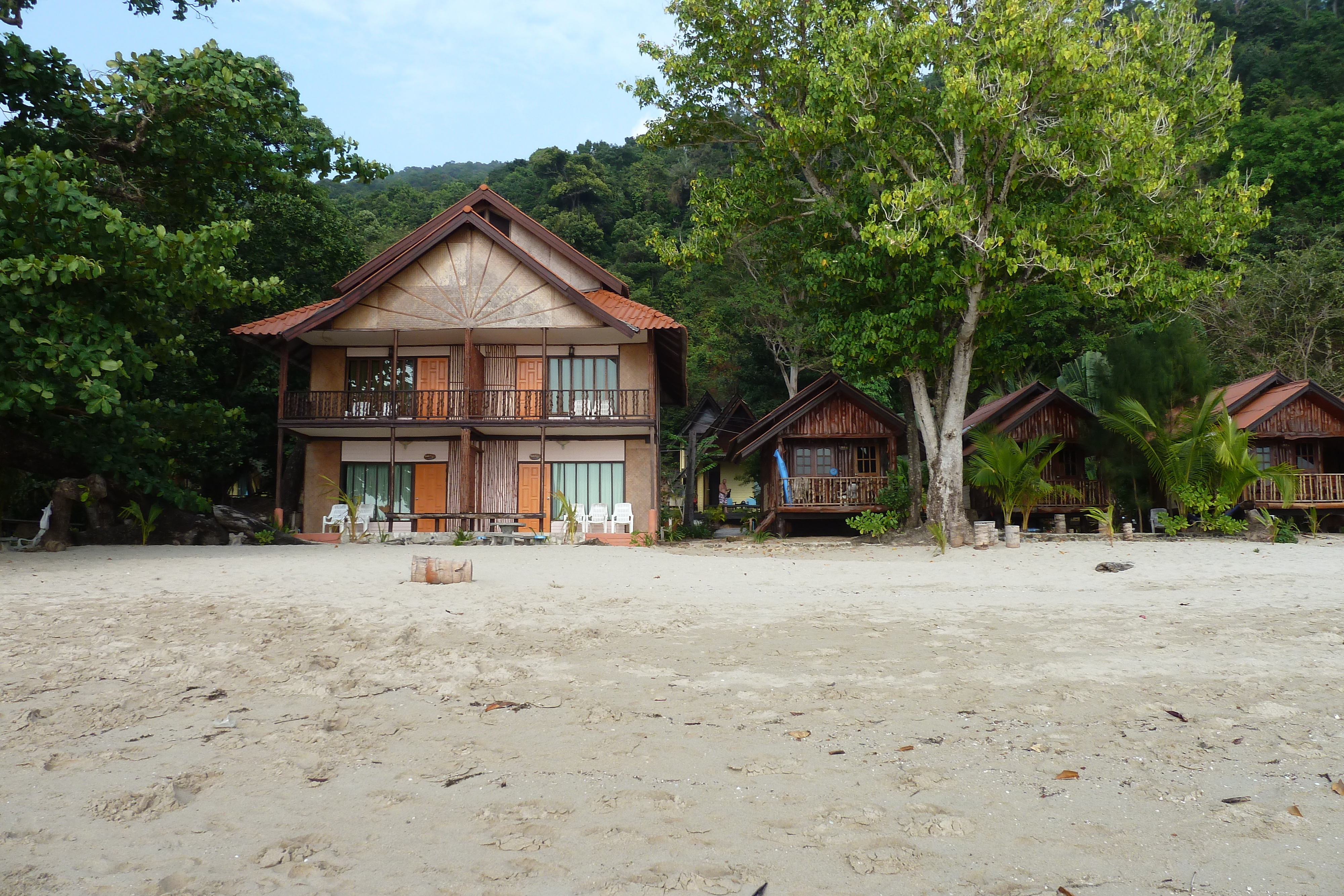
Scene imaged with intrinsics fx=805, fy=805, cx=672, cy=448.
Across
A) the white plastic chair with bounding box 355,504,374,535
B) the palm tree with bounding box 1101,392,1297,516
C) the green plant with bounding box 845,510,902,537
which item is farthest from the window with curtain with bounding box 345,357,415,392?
the palm tree with bounding box 1101,392,1297,516

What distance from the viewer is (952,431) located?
15641 millimetres

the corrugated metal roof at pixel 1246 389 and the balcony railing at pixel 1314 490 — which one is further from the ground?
the corrugated metal roof at pixel 1246 389

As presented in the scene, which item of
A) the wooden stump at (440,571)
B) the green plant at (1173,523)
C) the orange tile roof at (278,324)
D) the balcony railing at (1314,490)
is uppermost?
the orange tile roof at (278,324)

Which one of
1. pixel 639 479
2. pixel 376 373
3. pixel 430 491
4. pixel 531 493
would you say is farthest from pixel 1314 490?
pixel 376 373

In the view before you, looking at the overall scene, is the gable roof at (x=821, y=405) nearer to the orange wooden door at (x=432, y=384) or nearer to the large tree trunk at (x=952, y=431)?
the large tree trunk at (x=952, y=431)

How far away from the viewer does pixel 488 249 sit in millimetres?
18938

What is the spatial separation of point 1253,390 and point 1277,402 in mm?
681

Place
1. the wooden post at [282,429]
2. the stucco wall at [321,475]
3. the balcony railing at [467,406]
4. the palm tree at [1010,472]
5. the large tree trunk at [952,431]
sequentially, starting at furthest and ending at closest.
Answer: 1. the stucco wall at [321,475]
2. the balcony railing at [467,406]
3. the wooden post at [282,429]
4. the palm tree at [1010,472]
5. the large tree trunk at [952,431]

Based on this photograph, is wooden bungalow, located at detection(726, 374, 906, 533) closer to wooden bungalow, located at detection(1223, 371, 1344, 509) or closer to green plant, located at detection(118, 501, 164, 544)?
wooden bungalow, located at detection(1223, 371, 1344, 509)

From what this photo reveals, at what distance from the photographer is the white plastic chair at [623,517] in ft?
61.3

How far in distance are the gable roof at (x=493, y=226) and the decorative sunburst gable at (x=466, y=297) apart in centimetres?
51

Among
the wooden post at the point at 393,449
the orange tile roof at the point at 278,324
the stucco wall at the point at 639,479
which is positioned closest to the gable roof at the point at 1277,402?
the stucco wall at the point at 639,479

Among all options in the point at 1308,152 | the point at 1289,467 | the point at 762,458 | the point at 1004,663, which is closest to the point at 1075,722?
the point at 1004,663

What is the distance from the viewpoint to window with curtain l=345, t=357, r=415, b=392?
787 inches
